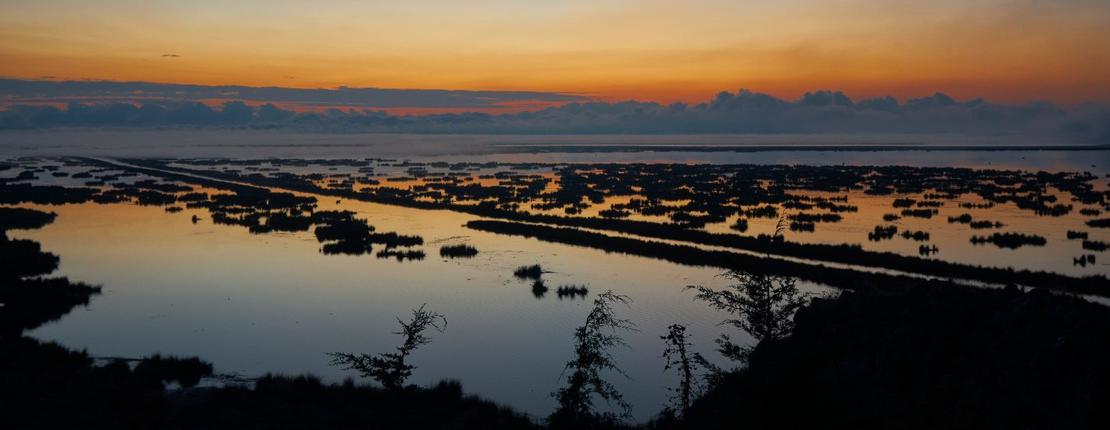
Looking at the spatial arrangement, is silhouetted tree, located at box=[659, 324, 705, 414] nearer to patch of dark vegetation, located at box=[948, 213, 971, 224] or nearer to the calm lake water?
the calm lake water

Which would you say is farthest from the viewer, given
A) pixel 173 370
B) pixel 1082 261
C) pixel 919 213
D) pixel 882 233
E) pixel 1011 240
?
pixel 919 213

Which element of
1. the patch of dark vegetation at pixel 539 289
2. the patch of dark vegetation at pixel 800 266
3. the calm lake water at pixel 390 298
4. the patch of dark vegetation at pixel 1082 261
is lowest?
the calm lake water at pixel 390 298

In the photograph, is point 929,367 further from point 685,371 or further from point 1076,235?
point 1076,235

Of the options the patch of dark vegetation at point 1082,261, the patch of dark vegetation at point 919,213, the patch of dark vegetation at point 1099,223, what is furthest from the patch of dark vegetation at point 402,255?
the patch of dark vegetation at point 1099,223

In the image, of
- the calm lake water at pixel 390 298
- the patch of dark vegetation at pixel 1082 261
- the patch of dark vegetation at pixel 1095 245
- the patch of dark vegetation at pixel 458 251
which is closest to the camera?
the calm lake water at pixel 390 298

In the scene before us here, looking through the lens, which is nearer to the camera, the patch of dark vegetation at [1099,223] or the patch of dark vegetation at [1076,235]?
the patch of dark vegetation at [1076,235]

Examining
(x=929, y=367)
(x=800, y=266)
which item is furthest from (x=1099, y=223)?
(x=929, y=367)

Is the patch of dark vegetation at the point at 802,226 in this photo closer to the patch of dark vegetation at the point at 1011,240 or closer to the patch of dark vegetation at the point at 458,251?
the patch of dark vegetation at the point at 1011,240

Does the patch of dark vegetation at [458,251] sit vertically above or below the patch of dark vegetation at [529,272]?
below
